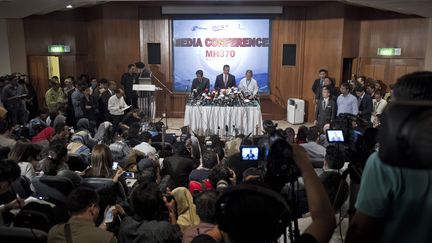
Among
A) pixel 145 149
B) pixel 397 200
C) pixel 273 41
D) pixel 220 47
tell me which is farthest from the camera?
pixel 220 47

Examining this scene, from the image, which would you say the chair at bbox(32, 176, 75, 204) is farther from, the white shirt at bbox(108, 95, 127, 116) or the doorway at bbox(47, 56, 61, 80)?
the doorway at bbox(47, 56, 61, 80)

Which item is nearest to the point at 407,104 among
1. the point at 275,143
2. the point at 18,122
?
the point at 275,143

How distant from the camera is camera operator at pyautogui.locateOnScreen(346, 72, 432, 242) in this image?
1.13 meters

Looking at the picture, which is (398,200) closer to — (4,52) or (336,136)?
(336,136)

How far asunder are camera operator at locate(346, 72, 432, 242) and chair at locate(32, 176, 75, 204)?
2955 mm

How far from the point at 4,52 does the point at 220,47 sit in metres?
6.03

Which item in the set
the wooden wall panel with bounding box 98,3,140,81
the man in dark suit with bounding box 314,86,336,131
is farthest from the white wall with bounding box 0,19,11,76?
the man in dark suit with bounding box 314,86,336,131

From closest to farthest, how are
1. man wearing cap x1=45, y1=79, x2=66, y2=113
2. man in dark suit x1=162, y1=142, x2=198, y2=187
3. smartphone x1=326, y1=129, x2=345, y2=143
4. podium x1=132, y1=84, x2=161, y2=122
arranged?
smartphone x1=326, y1=129, x2=345, y2=143 → man in dark suit x1=162, y1=142, x2=198, y2=187 → man wearing cap x1=45, y1=79, x2=66, y2=113 → podium x1=132, y1=84, x2=161, y2=122

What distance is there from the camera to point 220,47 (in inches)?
471

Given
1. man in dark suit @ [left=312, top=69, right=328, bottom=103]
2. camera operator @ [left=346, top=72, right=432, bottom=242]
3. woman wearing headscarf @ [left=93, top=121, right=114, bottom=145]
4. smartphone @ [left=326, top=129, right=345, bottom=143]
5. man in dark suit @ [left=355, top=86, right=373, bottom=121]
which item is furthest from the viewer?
man in dark suit @ [left=312, top=69, right=328, bottom=103]

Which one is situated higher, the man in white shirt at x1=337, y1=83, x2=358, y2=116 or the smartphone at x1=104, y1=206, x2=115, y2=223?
the man in white shirt at x1=337, y1=83, x2=358, y2=116

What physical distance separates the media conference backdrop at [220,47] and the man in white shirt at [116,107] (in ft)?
11.2

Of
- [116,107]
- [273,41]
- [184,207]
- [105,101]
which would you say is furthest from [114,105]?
[184,207]

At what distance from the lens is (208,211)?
2754 mm
